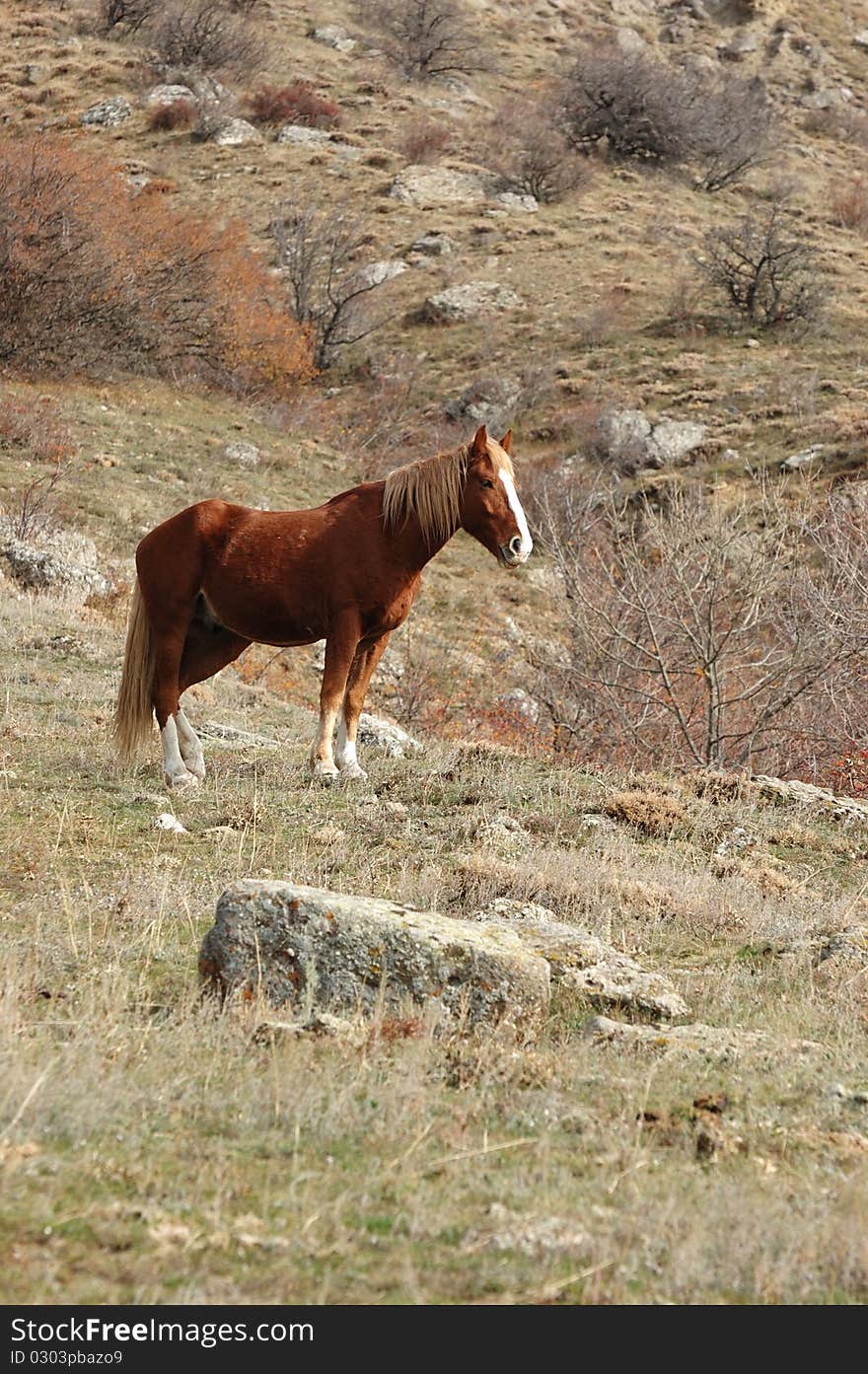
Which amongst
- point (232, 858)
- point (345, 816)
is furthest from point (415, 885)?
point (345, 816)

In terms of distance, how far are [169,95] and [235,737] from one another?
44064 mm

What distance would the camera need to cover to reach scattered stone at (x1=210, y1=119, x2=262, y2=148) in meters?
45.5

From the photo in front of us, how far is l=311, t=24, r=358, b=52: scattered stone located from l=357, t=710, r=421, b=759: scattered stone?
54.3 meters

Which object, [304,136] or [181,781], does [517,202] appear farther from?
[181,781]

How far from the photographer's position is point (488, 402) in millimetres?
32219

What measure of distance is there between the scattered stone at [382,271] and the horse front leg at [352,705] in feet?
100

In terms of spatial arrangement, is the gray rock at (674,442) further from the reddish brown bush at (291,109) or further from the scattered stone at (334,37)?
the scattered stone at (334,37)

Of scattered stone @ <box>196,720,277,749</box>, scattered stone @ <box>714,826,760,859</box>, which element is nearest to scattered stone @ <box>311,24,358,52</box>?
scattered stone @ <box>196,720,277,749</box>

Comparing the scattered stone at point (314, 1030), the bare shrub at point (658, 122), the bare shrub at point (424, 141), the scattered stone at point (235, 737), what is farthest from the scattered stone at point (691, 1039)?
the bare shrub at point (658, 122)

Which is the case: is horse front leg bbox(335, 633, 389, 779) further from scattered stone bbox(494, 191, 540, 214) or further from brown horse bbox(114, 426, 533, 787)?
scattered stone bbox(494, 191, 540, 214)

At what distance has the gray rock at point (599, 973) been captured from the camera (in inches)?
194
